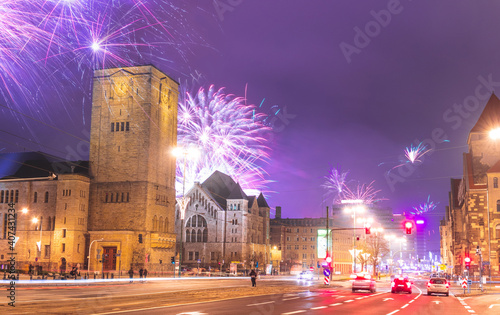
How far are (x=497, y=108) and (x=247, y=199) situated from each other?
5367 centimetres

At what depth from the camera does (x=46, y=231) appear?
75062 mm

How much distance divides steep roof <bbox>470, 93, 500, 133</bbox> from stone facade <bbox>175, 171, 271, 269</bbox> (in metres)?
48.8

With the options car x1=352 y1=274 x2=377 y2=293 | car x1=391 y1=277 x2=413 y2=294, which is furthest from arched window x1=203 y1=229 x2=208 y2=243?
car x1=352 y1=274 x2=377 y2=293

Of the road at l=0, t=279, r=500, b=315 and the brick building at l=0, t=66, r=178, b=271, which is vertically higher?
the brick building at l=0, t=66, r=178, b=271

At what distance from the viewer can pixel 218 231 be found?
10725cm

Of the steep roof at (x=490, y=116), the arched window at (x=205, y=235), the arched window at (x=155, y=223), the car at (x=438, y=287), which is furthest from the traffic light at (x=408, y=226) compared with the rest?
the arched window at (x=205, y=235)

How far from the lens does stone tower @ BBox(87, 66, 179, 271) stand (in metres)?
73.4

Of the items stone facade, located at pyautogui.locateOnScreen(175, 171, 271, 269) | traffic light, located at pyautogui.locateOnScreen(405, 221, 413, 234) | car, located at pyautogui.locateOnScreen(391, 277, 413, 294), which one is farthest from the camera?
stone facade, located at pyautogui.locateOnScreen(175, 171, 271, 269)

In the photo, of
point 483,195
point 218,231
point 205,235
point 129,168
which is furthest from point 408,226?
point 205,235

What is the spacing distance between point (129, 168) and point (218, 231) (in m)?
36.3

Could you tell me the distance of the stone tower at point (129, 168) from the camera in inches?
2891

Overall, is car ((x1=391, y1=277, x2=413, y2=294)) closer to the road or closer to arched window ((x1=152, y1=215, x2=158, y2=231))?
the road

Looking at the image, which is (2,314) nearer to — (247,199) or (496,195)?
(496,195)

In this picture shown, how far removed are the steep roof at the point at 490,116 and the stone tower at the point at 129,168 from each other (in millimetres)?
52026
